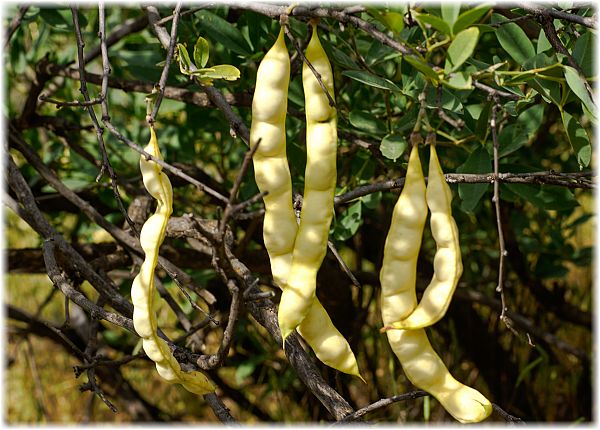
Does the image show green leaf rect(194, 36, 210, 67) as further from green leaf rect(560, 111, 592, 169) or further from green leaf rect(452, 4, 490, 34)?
green leaf rect(560, 111, 592, 169)

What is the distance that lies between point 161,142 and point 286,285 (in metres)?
0.83

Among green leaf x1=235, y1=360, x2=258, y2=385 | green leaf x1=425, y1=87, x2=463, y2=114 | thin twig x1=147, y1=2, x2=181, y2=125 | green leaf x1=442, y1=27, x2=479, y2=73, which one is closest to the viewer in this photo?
green leaf x1=442, y1=27, x2=479, y2=73

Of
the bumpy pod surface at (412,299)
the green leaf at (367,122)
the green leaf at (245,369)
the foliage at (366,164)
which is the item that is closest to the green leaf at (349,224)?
the foliage at (366,164)

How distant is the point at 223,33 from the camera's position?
1005mm

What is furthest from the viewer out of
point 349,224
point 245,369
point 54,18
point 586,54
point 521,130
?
point 245,369

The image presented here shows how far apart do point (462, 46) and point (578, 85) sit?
126 mm

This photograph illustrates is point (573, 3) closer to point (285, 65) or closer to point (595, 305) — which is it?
point (285, 65)


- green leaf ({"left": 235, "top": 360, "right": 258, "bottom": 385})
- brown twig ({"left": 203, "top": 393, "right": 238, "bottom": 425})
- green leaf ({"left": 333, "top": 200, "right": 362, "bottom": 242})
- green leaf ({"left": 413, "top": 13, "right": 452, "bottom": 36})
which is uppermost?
green leaf ({"left": 413, "top": 13, "right": 452, "bottom": 36})

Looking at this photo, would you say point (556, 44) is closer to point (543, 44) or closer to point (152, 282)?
point (543, 44)

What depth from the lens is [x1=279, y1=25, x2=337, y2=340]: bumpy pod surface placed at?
632 mm

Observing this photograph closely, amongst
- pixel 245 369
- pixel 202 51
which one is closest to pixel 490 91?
pixel 202 51

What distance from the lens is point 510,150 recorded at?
98cm

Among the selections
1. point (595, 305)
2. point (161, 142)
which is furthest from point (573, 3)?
point (595, 305)

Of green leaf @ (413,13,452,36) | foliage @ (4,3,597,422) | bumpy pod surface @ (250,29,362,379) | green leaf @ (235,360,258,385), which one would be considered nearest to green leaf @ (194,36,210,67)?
foliage @ (4,3,597,422)
